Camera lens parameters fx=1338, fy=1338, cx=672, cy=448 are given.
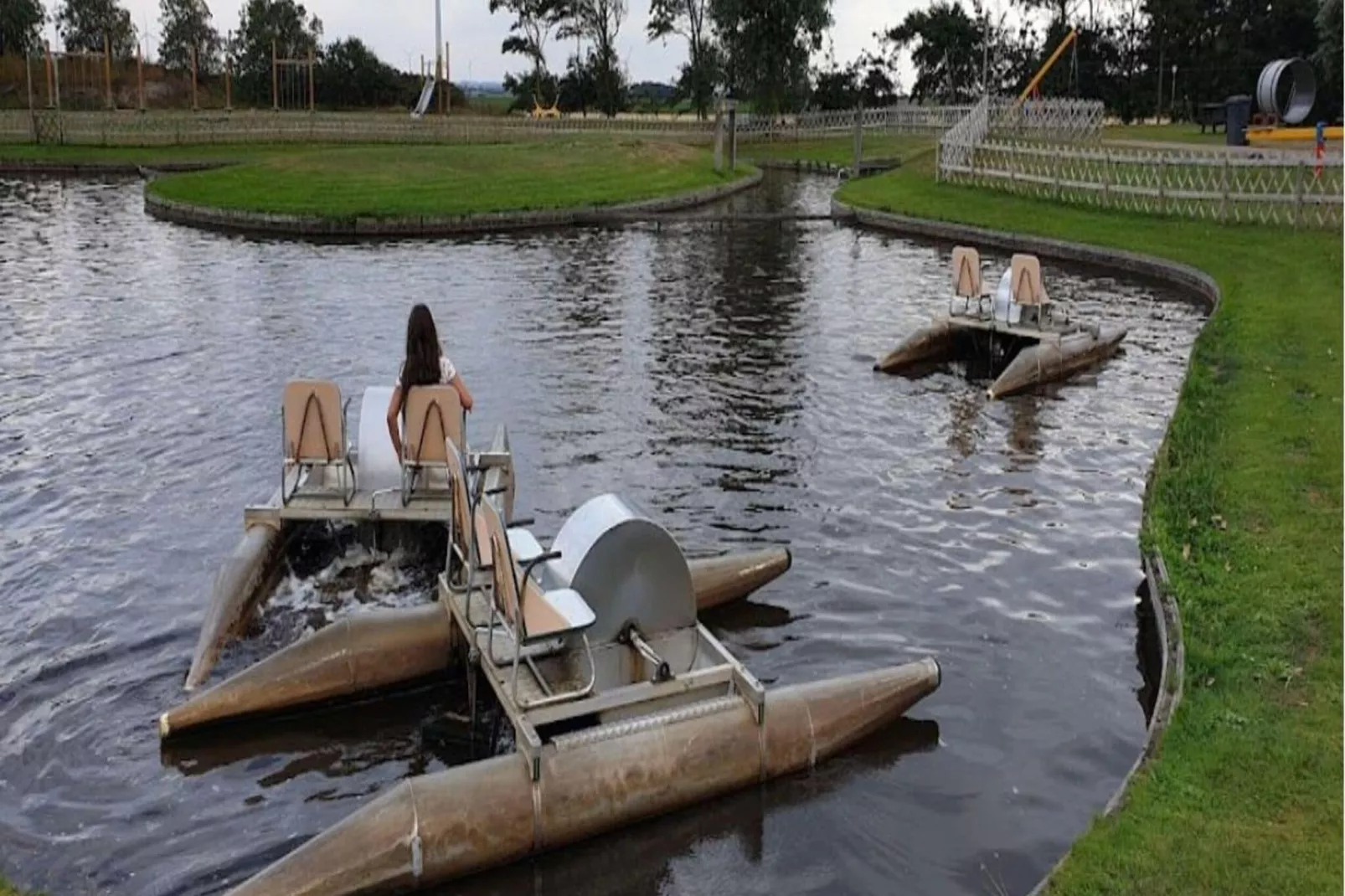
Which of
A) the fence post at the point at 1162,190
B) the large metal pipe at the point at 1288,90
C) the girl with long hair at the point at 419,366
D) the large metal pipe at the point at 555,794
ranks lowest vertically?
the large metal pipe at the point at 555,794

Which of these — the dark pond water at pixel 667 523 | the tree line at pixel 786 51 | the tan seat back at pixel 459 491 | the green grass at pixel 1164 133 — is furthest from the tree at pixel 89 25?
the tan seat back at pixel 459 491

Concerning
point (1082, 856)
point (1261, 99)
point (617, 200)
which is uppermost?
point (1261, 99)

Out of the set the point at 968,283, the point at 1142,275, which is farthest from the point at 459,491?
the point at 1142,275

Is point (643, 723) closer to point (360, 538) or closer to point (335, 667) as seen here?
point (335, 667)

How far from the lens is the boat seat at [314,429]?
13.3 meters

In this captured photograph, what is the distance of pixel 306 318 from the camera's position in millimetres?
26766

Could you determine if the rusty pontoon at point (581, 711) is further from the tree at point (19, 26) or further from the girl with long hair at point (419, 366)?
the tree at point (19, 26)

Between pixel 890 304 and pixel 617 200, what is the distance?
20813mm

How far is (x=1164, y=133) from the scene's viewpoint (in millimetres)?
63750

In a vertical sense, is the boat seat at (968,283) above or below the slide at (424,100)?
below

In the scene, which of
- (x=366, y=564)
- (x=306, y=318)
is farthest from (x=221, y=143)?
(x=366, y=564)

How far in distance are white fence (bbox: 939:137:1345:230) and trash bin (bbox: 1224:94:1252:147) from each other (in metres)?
2.38

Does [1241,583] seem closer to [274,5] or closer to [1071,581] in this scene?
[1071,581]

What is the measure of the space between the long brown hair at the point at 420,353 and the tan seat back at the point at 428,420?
0.27 ft
